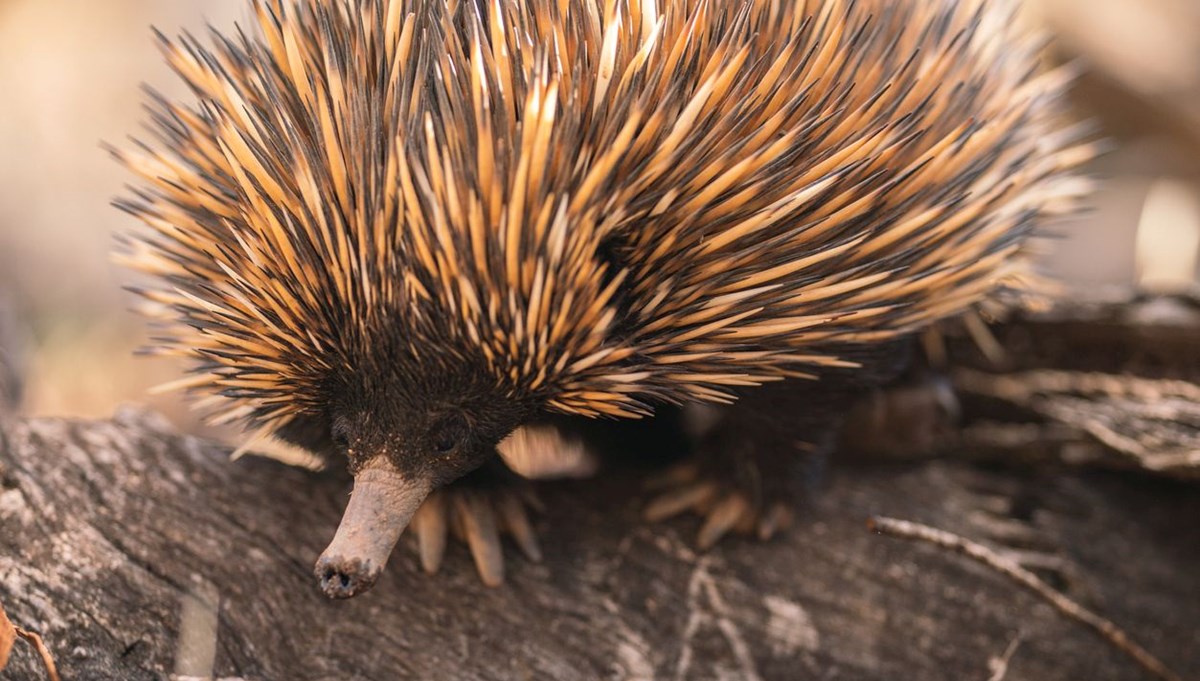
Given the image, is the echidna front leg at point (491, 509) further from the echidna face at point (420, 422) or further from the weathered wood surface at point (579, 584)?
the echidna face at point (420, 422)

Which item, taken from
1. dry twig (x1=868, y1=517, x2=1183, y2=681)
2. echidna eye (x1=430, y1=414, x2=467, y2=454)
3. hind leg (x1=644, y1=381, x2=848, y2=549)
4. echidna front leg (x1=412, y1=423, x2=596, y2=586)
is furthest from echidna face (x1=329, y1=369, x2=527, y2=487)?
dry twig (x1=868, y1=517, x2=1183, y2=681)

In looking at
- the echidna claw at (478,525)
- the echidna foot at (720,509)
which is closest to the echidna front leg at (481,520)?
the echidna claw at (478,525)

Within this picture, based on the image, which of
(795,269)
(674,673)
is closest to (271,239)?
(795,269)

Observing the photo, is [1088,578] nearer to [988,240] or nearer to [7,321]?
[988,240]

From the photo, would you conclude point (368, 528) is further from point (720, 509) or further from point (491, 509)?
point (720, 509)

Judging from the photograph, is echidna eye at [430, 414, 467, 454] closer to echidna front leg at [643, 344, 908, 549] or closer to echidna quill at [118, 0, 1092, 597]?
echidna quill at [118, 0, 1092, 597]

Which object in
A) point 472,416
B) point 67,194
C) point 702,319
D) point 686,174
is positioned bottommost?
point 67,194
